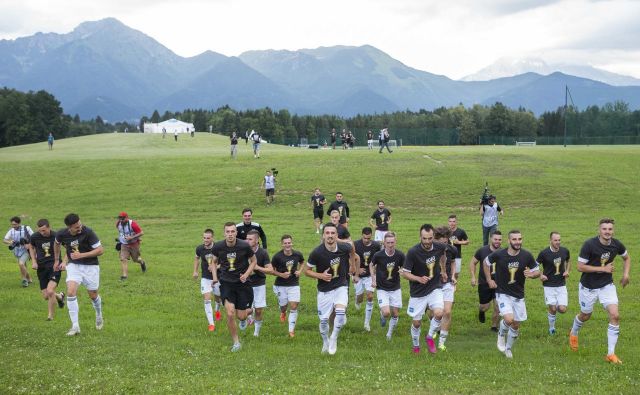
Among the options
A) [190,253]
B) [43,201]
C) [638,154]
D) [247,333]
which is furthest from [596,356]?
[638,154]

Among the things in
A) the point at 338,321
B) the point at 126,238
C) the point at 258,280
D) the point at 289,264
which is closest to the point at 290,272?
the point at 289,264

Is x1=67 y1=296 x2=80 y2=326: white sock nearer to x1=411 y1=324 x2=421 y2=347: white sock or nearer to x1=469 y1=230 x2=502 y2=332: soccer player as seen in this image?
x1=411 y1=324 x2=421 y2=347: white sock

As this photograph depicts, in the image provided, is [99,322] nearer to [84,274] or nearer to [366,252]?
[84,274]

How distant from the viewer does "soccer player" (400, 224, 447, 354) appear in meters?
11.5

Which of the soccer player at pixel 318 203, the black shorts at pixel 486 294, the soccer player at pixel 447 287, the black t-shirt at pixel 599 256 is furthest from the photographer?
the soccer player at pixel 318 203

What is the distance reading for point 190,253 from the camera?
77.9 feet

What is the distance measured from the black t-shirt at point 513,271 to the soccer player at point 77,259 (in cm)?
874

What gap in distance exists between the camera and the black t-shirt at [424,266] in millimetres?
11633

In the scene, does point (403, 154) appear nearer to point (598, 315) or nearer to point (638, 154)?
point (638, 154)

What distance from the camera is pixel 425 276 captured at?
11.6 meters

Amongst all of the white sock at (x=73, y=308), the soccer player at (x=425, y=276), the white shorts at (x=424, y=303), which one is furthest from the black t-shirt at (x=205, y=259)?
the white shorts at (x=424, y=303)

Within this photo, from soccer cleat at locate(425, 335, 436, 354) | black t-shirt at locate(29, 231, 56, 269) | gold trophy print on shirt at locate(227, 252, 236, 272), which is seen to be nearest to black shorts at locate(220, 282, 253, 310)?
gold trophy print on shirt at locate(227, 252, 236, 272)

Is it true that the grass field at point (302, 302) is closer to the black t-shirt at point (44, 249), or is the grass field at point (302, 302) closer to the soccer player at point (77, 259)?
the soccer player at point (77, 259)

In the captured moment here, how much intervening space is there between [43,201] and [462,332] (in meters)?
34.7
